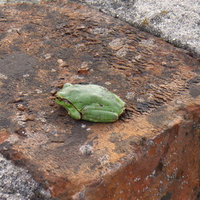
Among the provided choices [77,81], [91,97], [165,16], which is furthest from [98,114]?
[165,16]

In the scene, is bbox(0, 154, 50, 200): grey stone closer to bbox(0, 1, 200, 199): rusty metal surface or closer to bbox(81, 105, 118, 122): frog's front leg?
bbox(0, 1, 200, 199): rusty metal surface

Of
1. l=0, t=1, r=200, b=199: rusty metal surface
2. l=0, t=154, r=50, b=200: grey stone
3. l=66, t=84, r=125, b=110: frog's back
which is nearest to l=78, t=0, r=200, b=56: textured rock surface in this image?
l=0, t=1, r=200, b=199: rusty metal surface

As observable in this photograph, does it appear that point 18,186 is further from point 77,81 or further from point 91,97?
point 77,81

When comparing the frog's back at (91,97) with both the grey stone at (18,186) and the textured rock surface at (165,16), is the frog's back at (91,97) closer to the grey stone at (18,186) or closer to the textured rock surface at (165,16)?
the grey stone at (18,186)

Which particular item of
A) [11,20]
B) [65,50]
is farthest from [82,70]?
[11,20]

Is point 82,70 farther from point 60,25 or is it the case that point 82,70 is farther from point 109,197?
point 109,197

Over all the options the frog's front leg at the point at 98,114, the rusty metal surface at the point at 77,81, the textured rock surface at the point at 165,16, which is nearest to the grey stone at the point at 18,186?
the rusty metal surface at the point at 77,81
